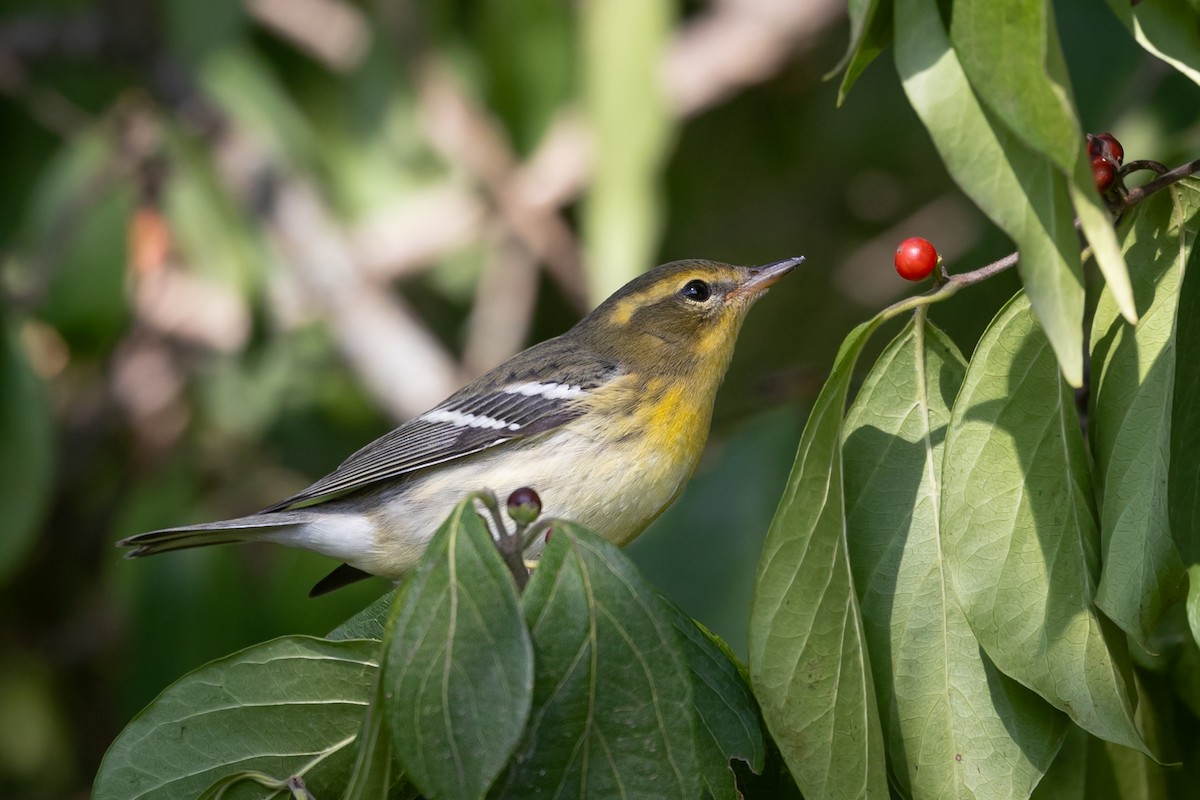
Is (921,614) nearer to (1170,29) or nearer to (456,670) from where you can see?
(456,670)

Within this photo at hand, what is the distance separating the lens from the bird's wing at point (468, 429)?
362 centimetres

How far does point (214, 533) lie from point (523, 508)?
5.52ft

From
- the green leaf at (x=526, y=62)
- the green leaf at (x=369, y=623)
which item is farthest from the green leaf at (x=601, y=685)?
the green leaf at (x=526, y=62)

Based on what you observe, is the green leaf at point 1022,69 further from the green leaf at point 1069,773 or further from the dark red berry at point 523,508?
the green leaf at point 1069,773

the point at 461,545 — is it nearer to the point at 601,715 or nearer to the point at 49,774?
the point at 601,715

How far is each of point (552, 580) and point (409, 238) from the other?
4965mm

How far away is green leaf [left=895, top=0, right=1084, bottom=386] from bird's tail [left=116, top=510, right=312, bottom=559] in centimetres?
225

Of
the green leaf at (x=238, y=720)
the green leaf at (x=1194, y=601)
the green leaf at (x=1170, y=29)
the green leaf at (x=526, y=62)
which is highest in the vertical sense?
the green leaf at (x=526, y=62)

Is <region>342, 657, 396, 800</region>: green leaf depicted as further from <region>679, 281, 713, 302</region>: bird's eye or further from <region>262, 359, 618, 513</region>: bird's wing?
<region>679, 281, 713, 302</region>: bird's eye

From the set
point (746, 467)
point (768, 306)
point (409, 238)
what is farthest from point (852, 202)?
point (746, 467)

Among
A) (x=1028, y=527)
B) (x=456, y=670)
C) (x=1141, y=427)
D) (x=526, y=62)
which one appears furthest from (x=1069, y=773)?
(x=526, y=62)

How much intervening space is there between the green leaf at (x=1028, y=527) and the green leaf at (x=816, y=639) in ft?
0.59

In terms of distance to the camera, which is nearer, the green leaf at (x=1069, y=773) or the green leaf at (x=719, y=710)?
the green leaf at (x=719, y=710)

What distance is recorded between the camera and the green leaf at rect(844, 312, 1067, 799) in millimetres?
2107
